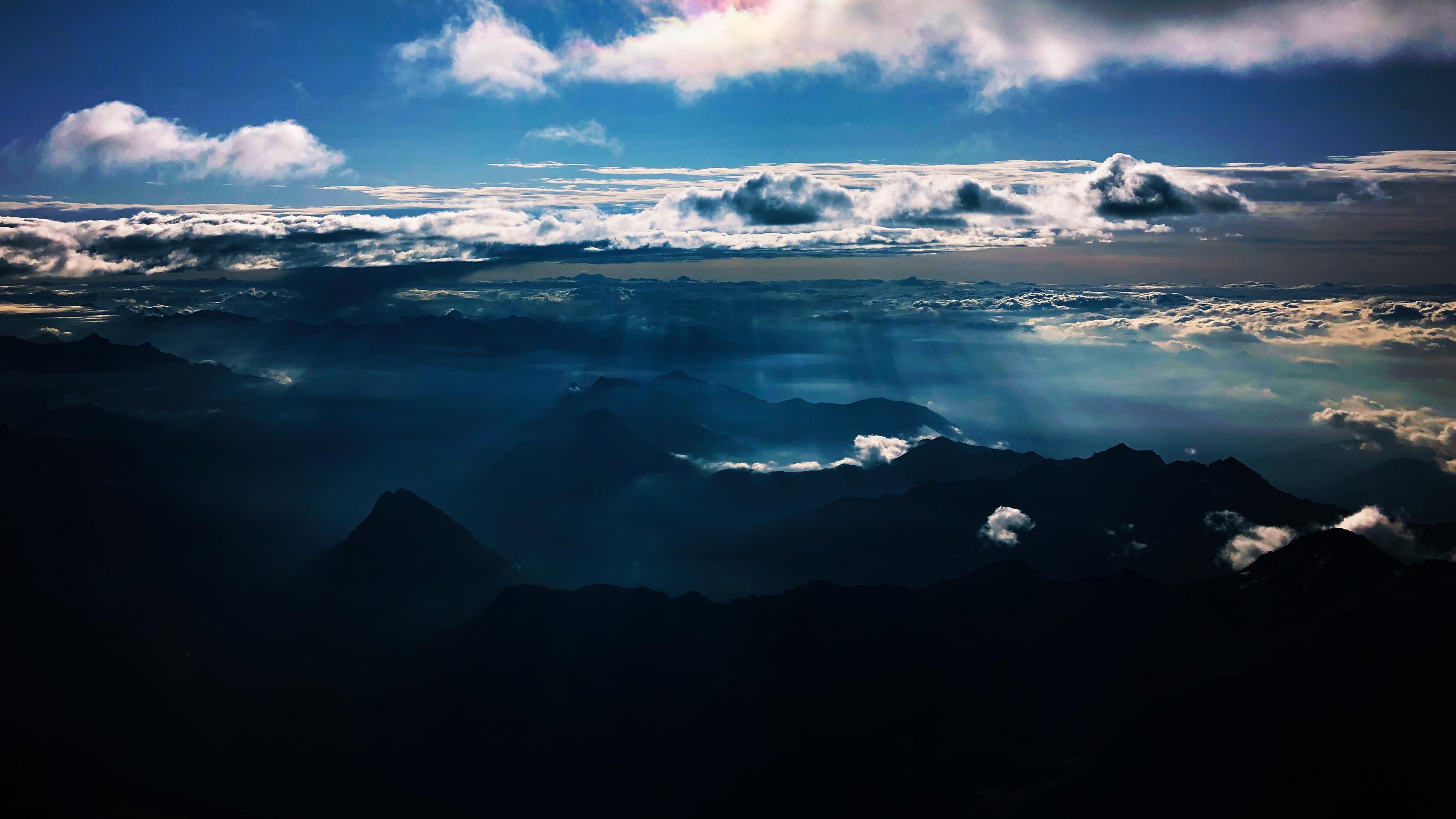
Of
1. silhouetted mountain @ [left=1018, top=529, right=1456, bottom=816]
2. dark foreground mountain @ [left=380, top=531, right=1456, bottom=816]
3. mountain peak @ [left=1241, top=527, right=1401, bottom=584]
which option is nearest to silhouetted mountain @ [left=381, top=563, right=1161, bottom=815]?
dark foreground mountain @ [left=380, top=531, right=1456, bottom=816]

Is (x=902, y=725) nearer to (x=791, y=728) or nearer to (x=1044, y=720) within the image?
(x=791, y=728)

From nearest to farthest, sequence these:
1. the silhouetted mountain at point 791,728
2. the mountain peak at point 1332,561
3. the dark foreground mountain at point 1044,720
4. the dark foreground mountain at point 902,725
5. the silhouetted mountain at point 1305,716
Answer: the silhouetted mountain at point 1305,716, the dark foreground mountain at point 1044,720, the dark foreground mountain at point 902,725, the silhouetted mountain at point 791,728, the mountain peak at point 1332,561

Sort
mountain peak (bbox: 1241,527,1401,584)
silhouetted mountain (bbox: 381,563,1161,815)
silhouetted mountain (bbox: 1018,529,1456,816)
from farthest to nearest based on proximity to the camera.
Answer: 1. mountain peak (bbox: 1241,527,1401,584)
2. silhouetted mountain (bbox: 381,563,1161,815)
3. silhouetted mountain (bbox: 1018,529,1456,816)

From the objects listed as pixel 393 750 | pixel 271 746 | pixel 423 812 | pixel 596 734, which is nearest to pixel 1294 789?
pixel 596 734

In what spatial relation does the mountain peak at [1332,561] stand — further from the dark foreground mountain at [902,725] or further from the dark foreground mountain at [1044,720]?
the dark foreground mountain at [902,725]

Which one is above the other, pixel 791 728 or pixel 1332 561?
pixel 1332 561

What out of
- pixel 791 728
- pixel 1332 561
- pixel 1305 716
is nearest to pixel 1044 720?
pixel 1305 716

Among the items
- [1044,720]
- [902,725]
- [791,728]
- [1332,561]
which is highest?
[1332,561]

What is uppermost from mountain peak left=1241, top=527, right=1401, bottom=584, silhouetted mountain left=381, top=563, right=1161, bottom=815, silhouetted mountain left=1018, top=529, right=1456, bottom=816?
mountain peak left=1241, top=527, right=1401, bottom=584

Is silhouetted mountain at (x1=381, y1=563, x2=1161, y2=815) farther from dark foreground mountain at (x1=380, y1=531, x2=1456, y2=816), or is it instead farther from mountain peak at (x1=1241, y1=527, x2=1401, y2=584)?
mountain peak at (x1=1241, y1=527, x2=1401, y2=584)

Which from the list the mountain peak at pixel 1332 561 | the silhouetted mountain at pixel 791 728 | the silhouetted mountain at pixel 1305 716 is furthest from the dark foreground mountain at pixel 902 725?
the mountain peak at pixel 1332 561

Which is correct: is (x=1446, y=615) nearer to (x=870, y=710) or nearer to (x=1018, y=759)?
(x=1018, y=759)
